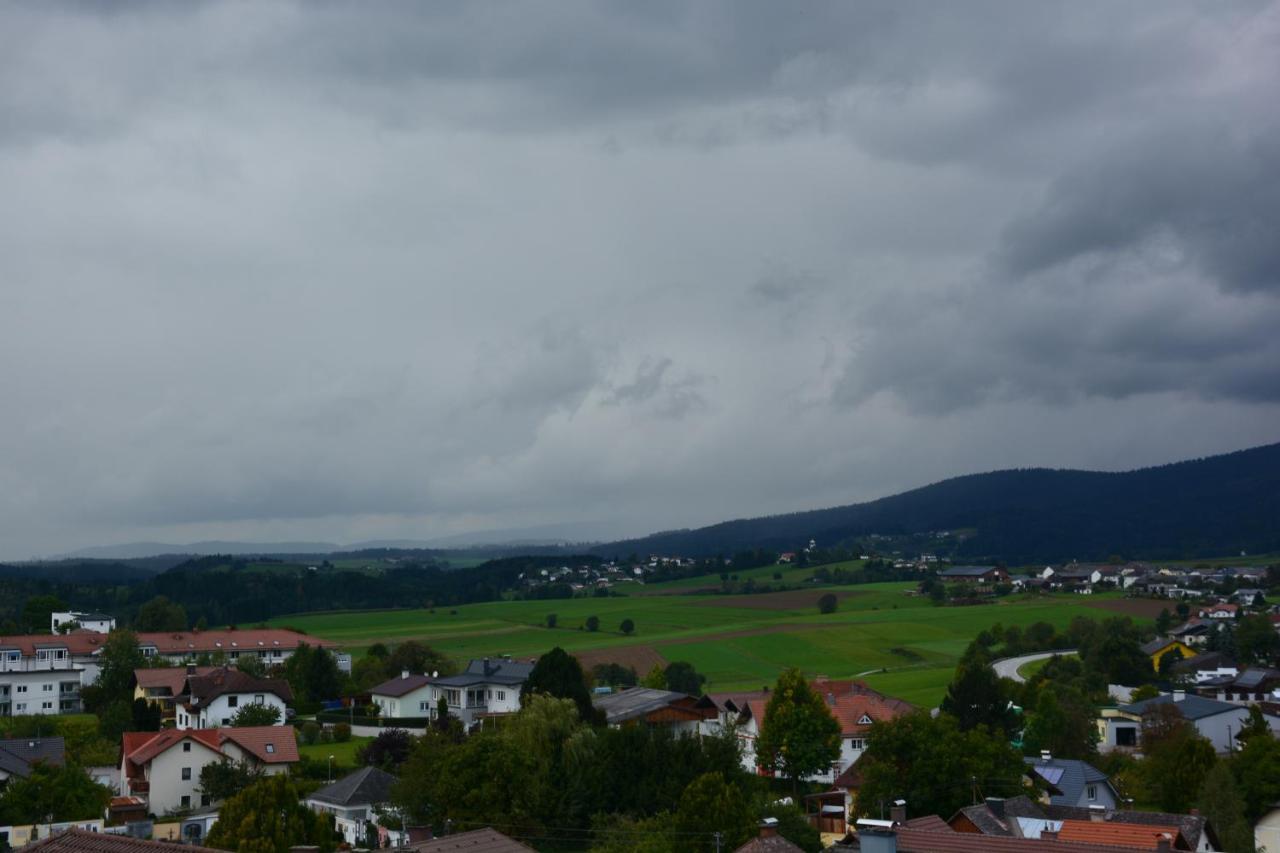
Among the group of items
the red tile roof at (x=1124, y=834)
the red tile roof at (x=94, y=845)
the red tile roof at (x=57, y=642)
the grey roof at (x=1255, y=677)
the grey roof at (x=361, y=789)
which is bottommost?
the grey roof at (x=1255, y=677)

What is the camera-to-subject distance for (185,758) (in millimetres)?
59406

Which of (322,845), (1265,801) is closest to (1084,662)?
(1265,801)

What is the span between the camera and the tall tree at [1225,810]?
1848 inches

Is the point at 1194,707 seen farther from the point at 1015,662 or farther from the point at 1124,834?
the point at 1124,834

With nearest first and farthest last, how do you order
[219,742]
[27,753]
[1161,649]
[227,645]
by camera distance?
1. [27,753]
2. [219,742]
3. [227,645]
4. [1161,649]

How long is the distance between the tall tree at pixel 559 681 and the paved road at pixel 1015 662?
36151 mm

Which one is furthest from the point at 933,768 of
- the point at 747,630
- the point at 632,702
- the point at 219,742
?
the point at 747,630

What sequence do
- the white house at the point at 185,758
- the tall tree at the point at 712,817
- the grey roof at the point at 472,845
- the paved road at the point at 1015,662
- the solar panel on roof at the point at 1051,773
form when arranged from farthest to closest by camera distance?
1. the paved road at the point at 1015,662
2. the white house at the point at 185,758
3. the solar panel on roof at the point at 1051,773
4. the tall tree at the point at 712,817
5. the grey roof at the point at 472,845

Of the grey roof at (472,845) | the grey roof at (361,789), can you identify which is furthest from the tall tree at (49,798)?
the grey roof at (472,845)

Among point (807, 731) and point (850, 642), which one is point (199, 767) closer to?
point (807, 731)

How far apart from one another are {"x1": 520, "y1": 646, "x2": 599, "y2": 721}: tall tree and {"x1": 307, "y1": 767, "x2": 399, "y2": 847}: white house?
38.9 feet

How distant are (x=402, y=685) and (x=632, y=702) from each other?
1692cm

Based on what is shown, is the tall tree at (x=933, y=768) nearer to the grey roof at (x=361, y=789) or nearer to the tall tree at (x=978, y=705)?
the tall tree at (x=978, y=705)

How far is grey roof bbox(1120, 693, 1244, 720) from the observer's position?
7700 cm
